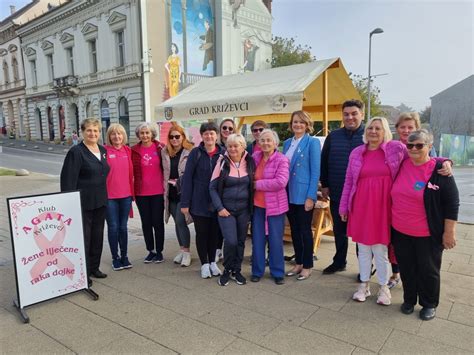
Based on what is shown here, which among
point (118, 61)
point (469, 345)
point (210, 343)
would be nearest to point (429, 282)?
point (469, 345)

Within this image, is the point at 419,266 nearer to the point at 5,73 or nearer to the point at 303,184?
the point at 303,184

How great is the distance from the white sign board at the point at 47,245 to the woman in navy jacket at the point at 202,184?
115 centimetres

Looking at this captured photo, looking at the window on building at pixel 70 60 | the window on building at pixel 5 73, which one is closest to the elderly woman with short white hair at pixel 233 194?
the window on building at pixel 70 60

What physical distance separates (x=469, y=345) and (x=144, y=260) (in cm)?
359

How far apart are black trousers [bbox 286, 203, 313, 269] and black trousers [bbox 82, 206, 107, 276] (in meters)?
2.15

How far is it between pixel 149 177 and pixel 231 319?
2089 mm

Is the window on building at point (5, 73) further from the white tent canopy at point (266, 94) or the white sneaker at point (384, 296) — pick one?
the white sneaker at point (384, 296)

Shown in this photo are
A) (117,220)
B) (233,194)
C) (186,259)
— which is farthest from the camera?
(186,259)

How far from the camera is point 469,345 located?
2.68m

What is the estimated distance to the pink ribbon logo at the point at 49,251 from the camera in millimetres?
3309

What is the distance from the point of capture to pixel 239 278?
3918 mm

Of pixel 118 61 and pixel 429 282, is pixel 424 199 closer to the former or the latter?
pixel 429 282

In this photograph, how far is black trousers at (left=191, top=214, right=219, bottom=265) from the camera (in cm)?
409

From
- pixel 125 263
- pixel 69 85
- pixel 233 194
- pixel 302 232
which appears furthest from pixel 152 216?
pixel 69 85
